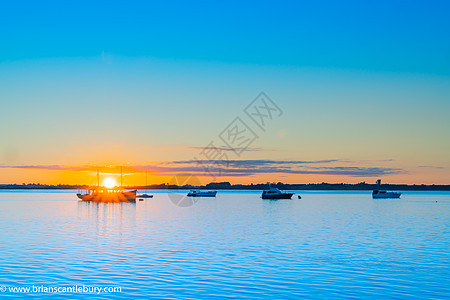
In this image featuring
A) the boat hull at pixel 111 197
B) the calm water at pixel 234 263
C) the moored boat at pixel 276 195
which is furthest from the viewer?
the moored boat at pixel 276 195

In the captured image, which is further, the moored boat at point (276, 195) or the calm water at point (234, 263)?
the moored boat at point (276, 195)

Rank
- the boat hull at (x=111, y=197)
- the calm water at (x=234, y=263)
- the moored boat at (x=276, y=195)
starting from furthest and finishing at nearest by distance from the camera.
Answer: the moored boat at (x=276, y=195)
the boat hull at (x=111, y=197)
the calm water at (x=234, y=263)

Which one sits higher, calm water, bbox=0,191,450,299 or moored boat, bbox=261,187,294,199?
calm water, bbox=0,191,450,299

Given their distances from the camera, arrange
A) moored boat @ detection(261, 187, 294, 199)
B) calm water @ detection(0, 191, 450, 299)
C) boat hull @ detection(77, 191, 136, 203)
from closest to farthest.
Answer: calm water @ detection(0, 191, 450, 299)
boat hull @ detection(77, 191, 136, 203)
moored boat @ detection(261, 187, 294, 199)

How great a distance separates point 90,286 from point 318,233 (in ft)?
107

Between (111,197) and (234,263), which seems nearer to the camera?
(234,263)

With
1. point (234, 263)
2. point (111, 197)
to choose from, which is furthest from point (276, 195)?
point (234, 263)

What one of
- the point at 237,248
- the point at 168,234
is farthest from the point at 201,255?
the point at 168,234

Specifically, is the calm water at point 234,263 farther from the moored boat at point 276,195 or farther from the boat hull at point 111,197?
the moored boat at point 276,195

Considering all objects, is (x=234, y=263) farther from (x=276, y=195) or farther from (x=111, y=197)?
(x=276, y=195)

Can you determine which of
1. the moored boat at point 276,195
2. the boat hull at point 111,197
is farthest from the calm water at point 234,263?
the moored boat at point 276,195

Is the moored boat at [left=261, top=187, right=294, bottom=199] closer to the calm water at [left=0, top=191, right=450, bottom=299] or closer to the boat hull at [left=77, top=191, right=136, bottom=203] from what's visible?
the boat hull at [left=77, top=191, right=136, bottom=203]

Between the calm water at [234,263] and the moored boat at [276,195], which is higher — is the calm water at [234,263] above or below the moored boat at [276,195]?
above

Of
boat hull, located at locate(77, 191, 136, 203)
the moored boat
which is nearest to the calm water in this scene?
boat hull, located at locate(77, 191, 136, 203)
